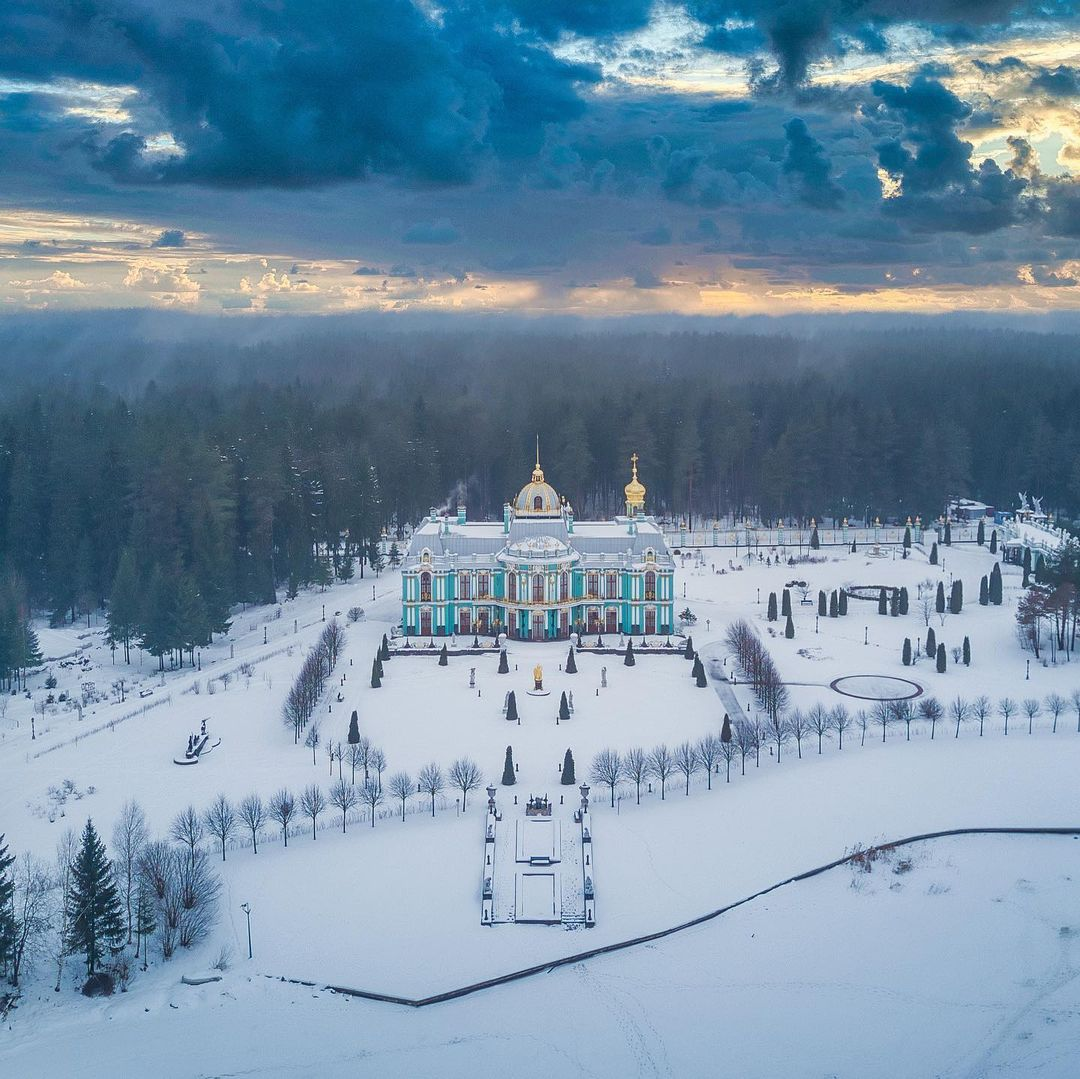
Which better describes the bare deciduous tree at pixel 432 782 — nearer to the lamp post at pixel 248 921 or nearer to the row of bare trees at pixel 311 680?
the row of bare trees at pixel 311 680

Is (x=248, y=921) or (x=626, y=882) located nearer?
(x=248, y=921)

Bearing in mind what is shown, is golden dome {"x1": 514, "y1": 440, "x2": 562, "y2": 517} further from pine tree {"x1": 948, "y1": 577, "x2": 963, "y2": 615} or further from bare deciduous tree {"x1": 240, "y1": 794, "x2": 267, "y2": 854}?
bare deciduous tree {"x1": 240, "y1": 794, "x2": 267, "y2": 854}

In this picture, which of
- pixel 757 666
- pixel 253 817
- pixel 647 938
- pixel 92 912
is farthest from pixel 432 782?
pixel 757 666

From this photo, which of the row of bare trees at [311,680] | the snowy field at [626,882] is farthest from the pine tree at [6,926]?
the row of bare trees at [311,680]

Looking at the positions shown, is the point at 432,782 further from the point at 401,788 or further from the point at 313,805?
the point at 313,805

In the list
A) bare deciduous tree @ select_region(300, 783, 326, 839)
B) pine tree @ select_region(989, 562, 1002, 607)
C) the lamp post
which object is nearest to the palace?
pine tree @ select_region(989, 562, 1002, 607)

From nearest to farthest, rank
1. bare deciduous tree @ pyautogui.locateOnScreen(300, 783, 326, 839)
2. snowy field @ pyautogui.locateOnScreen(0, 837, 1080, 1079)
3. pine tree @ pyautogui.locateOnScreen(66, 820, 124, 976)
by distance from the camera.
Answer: snowy field @ pyautogui.locateOnScreen(0, 837, 1080, 1079)
pine tree @ pyautogui.locateOnScreen(66, 820, 124, 976)
bare deciduous tree @ pyautogui.locateOnScreen(300, 783, 326, 839)
